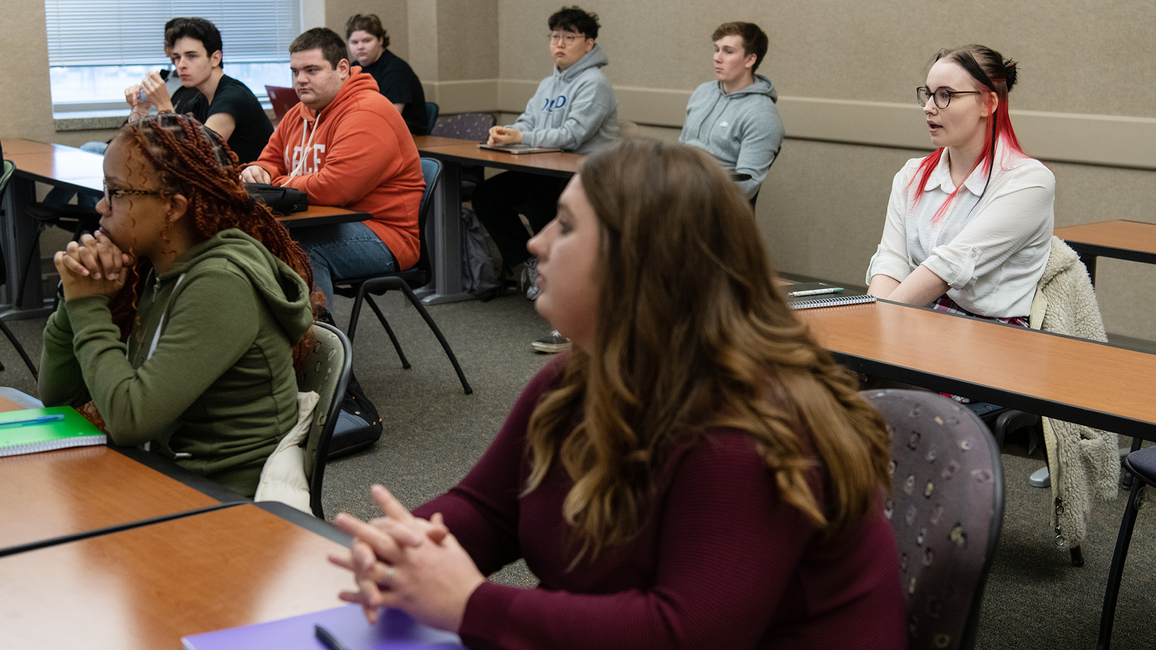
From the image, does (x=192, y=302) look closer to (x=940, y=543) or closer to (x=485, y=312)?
(x=940, y=543)

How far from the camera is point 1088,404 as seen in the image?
158cm

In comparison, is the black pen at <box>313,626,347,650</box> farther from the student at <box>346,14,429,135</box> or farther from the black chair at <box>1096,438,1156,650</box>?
the student at <box>346,14,429,135</box>

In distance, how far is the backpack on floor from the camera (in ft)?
10.0

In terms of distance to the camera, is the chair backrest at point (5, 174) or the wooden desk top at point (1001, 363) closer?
the wooden desk top at point (1001, 363)

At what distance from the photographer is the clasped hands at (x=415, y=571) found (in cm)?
86

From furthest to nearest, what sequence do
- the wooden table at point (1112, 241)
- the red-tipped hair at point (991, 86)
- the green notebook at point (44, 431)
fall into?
the wooden table at point (1112, 241) < the red-tipped hair at point (991, 86) < the green notebook at point (44, 431)

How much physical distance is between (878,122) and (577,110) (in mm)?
1456

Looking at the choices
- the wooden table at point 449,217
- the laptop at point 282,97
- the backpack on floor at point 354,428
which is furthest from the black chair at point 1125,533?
the laptop at point 282,97

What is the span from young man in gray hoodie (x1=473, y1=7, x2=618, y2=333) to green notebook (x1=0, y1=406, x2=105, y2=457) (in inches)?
141

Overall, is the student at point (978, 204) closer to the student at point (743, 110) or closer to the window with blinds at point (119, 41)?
the student at point (743, 110)

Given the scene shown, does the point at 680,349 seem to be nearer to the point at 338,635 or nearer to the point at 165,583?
the point at 338,635

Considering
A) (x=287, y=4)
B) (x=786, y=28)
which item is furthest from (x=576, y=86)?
(x=287, y=4)

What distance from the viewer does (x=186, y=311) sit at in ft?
4.89

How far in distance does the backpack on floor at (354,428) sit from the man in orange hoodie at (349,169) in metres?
0.45
